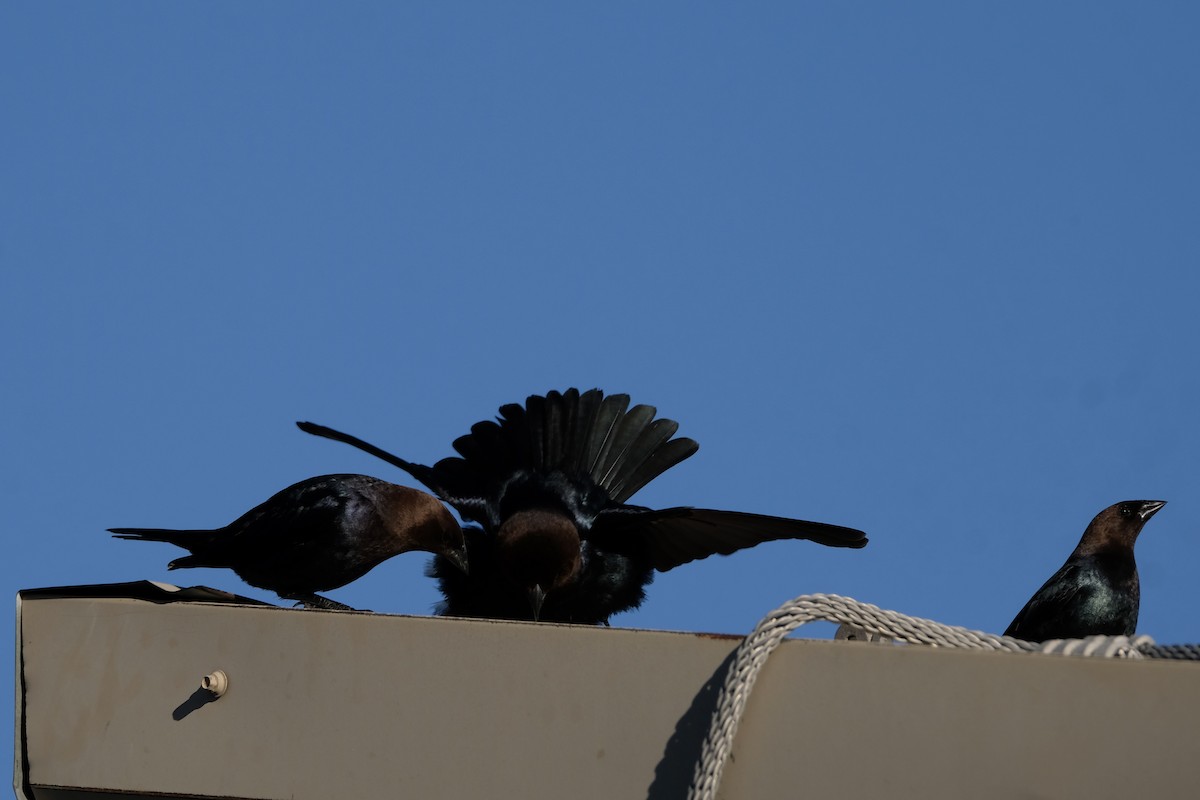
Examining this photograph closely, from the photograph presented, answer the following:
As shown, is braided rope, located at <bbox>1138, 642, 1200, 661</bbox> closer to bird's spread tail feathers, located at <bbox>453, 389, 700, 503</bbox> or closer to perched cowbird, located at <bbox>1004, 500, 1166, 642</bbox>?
perched cowbird, located at <bbox>1004, 500, 1166, 642</bbox>

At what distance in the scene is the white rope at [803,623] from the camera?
8.22 feet

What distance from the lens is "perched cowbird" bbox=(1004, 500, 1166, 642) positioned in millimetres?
5492

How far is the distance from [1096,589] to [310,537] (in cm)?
313

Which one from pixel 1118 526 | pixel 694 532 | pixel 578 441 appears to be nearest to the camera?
pixel 1118 526

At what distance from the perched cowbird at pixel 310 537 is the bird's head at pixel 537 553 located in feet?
1.96

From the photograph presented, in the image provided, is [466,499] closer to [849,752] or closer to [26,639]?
[26,639]

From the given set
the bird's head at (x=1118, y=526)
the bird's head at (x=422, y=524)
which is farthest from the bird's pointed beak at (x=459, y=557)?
the bird's head at (x=1118, y=526)

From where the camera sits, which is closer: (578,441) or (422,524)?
(422,524)

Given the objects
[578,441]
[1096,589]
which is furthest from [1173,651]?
[578,441]

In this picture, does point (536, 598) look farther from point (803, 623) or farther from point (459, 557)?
point (803, 623)

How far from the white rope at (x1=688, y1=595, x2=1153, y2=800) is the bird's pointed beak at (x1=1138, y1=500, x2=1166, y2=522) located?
3.50 metres

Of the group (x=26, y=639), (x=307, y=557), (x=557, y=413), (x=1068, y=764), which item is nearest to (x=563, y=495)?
(x=557, y=413)

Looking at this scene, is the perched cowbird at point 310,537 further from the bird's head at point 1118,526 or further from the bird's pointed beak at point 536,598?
the bird's head at point 1118,526

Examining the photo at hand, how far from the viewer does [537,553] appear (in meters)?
6.18
